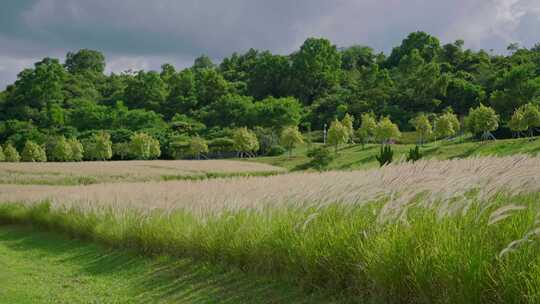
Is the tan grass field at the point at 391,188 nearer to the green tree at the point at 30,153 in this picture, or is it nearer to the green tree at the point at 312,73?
the green tree at the point at 30,153

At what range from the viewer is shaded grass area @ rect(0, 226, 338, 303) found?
205 inches

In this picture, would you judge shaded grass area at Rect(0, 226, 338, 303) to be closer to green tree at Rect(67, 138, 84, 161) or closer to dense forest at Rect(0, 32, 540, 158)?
dense forest at Rect(0, 32, 540, 158)

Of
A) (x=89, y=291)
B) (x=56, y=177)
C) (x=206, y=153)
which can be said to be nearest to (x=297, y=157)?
(x=206, y=153)

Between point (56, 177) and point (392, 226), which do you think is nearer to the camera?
point (392, 226)

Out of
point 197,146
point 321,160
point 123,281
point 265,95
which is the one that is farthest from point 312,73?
point 123,281

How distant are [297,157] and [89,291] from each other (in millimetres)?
43620

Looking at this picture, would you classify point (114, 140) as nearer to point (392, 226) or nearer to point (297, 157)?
point (297, 157)

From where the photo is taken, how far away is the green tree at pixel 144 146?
186 ft

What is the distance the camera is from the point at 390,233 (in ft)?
13.4

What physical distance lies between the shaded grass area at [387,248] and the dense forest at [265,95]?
48.5 m

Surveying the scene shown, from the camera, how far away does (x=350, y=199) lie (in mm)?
4707

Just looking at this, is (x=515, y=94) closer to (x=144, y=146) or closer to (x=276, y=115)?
(x=276, y=115)

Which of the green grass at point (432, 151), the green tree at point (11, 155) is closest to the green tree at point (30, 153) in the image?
the green tree at point (11, 155)

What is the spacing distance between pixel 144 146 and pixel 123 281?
168 feet
